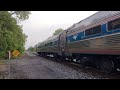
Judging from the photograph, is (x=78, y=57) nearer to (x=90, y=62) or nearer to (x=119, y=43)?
(x=90, y=62)

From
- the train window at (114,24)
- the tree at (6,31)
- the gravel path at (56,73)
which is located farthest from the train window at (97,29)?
the tree at (6,31)

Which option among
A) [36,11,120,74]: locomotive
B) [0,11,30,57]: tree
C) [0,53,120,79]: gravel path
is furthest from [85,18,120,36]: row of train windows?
[0,11,30,57]: tree

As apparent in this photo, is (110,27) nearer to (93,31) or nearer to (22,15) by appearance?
(93,31)

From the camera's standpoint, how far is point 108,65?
11.8m

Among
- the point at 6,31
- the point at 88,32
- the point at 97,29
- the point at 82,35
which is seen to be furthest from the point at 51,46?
the point at 97,29

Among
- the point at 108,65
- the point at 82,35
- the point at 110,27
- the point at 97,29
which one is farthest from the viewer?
the point at 82,35

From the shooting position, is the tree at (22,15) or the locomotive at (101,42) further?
the tree at (22,15)

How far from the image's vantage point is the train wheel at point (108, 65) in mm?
11444

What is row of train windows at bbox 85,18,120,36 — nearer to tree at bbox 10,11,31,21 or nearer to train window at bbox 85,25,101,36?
train window at bbox 85,25,101,36

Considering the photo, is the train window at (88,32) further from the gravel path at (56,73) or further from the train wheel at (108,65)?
the gravel path at (56,73)

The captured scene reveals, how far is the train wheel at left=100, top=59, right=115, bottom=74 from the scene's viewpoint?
37.5 ft
